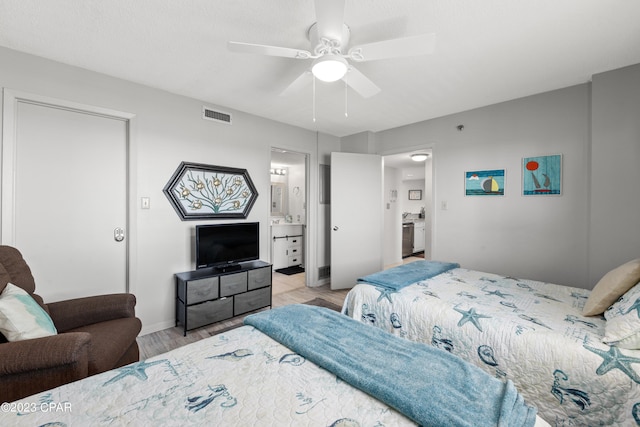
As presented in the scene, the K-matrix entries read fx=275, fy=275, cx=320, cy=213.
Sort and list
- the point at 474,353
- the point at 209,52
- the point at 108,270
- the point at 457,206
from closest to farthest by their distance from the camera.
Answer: the point at 474,353 < the point at 209,52 < the point at 108,270 < the point at 457,206

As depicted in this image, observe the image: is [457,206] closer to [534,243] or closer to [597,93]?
[534,243]

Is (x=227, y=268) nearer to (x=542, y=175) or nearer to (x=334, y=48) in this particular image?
(x=334, y=48)

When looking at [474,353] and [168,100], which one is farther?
[168,100]

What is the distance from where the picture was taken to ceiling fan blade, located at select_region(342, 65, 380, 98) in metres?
1.91

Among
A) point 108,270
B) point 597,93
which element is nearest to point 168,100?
point 108,270

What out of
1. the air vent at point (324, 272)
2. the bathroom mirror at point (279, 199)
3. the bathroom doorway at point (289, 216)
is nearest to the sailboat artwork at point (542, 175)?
the air vent at point (324, 272)

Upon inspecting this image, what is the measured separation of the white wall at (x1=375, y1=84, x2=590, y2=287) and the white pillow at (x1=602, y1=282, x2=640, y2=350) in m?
1.52

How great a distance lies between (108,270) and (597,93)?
4.79 m

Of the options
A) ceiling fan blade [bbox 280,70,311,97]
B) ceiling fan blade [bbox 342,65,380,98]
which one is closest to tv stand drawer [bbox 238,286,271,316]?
ceiling fan blade [bbox 280,70,311,97]

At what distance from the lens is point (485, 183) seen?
3289mm

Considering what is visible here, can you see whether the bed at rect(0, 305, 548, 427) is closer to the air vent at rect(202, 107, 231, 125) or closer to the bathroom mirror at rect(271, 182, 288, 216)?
the air vent at rect(202, 107, 231, 125)

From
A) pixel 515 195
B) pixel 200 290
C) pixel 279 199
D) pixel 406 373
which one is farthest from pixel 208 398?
pixel 279 199

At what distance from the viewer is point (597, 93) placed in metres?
2.49

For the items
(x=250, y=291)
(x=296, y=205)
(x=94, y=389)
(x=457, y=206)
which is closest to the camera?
(x=94, y=389)
